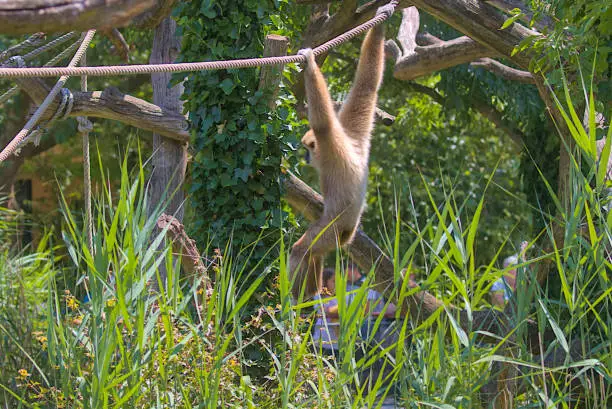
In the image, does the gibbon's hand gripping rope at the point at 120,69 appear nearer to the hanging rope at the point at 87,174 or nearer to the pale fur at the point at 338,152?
the hanging rope at the point at 87,174

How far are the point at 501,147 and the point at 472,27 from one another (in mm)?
9189

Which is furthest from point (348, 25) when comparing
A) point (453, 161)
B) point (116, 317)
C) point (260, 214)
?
point (453, 161)

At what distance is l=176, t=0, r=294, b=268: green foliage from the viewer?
4.99 metres

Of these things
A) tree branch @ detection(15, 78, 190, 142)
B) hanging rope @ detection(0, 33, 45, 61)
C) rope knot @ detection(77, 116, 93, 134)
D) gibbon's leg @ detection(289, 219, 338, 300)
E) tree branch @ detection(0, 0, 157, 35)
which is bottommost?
gibbon's leg @ detection(289, 219, 338, 300)

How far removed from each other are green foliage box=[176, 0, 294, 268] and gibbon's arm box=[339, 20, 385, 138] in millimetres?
413

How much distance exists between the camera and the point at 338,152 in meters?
4.65

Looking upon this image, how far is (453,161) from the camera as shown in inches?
492

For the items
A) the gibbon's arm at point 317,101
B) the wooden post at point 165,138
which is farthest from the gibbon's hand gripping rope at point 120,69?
the wooden post at point 165,138

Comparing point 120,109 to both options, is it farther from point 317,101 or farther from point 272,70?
point 317,101

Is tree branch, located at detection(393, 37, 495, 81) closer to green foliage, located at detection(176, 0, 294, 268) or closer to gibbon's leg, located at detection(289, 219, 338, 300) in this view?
green foliage, located at detection(176, 0, 294, 268)

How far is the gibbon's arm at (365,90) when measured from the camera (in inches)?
193

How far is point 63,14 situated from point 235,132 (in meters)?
3.23

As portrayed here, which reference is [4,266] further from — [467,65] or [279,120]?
[467,65]

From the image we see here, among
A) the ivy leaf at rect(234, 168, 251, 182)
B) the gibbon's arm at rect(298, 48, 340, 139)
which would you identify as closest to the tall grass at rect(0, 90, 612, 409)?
the gibbon's arm at rect(298, 48, 340, 139)
